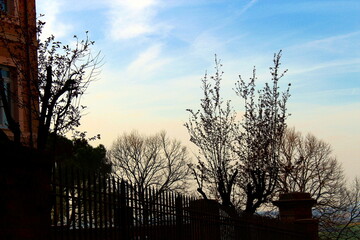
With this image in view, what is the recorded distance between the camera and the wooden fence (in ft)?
21.2

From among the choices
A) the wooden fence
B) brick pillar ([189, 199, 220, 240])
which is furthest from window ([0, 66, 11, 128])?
brick pillar ([189, 199, 220, 240])

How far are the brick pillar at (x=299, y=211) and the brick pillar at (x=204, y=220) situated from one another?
17.8 ft

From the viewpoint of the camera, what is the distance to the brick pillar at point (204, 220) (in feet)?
33.1

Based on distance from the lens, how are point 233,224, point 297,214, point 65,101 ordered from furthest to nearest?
point 297,214 < point 65,101 < point 233,224

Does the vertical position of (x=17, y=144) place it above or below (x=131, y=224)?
above

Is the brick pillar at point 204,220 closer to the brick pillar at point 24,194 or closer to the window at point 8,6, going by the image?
the brick pillar at point 24,194

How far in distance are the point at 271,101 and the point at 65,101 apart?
1039 cm

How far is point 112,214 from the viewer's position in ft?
24.3

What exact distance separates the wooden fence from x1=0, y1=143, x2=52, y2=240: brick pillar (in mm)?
122

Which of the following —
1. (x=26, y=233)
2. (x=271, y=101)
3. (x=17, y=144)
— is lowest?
(x=26, y=233)

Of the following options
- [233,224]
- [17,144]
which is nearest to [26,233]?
[17,144]

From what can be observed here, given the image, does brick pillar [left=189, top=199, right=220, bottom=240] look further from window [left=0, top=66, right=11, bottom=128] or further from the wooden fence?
window [left=0, top=66, right=11, bottom=128]

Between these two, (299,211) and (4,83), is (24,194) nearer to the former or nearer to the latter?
(299,211)

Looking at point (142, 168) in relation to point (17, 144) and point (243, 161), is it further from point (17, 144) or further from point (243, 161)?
point (17, 144)
